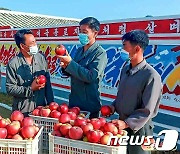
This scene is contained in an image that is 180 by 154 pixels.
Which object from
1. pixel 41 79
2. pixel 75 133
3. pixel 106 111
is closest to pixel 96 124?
pixel 75 133

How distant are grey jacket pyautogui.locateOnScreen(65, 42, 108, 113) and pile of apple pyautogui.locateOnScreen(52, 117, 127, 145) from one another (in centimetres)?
60

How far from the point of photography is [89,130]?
242cm

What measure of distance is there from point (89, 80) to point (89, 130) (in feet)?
2.49

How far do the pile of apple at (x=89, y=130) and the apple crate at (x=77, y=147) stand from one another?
0.05m

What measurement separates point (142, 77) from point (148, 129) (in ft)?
1.55

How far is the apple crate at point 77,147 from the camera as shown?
223cm

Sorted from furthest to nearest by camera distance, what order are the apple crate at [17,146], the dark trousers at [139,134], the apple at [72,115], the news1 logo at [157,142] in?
the apple at [72,115] < the dark trousers at [139,134] < the news1 logo at [157,142] < the apple crate at [17,146]

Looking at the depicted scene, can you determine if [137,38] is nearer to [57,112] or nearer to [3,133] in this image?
[57,112]

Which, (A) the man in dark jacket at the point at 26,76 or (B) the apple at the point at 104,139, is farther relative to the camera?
(A) the man in dark jacket at the point at 26,76

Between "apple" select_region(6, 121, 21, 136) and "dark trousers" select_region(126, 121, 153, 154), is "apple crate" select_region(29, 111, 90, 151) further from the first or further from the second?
"dark trousers" select_region(126, 121, 153, 154)

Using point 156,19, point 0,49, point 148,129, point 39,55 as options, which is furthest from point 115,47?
point 0,49

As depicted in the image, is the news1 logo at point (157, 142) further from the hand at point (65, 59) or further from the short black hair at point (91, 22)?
the short black hair at point (91, 22)

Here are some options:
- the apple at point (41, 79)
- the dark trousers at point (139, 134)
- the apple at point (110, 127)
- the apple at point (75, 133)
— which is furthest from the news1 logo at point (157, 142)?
the apple at point (41, 79)

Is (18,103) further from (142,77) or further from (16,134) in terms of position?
(142,77)
